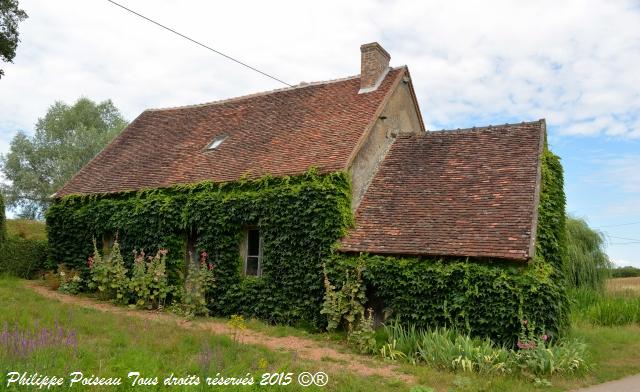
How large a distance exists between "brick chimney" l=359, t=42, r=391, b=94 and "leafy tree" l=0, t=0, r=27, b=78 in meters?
12.2

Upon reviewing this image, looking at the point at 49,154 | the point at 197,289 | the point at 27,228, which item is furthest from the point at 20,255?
the point at 49,154

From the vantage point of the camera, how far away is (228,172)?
48.3 ft

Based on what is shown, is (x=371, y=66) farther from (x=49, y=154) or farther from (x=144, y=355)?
(x=49, y=154)

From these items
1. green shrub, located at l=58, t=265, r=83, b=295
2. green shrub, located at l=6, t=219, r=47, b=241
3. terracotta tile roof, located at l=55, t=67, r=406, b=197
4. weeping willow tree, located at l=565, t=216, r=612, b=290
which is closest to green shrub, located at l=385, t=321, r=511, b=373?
terracotta tile roof, located at l=55, t=67, r=406, b=197

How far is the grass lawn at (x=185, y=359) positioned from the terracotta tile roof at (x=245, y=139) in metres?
4.89

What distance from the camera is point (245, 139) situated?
16.4 meters

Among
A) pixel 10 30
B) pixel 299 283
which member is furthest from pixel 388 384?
pixel 10 30

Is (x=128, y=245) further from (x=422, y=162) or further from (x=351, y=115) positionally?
(x=422, y=162)

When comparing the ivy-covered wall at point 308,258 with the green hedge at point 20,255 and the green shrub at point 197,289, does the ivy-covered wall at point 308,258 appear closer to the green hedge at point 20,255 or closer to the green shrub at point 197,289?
the green shrub at point 197,289

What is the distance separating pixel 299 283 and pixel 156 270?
436cm

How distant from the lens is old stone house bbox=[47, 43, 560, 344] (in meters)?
11.7

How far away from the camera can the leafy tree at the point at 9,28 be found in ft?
56.3

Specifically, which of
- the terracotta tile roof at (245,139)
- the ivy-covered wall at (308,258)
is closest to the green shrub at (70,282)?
the ivy-covered wall at (308,258)

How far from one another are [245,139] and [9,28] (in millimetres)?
9475
